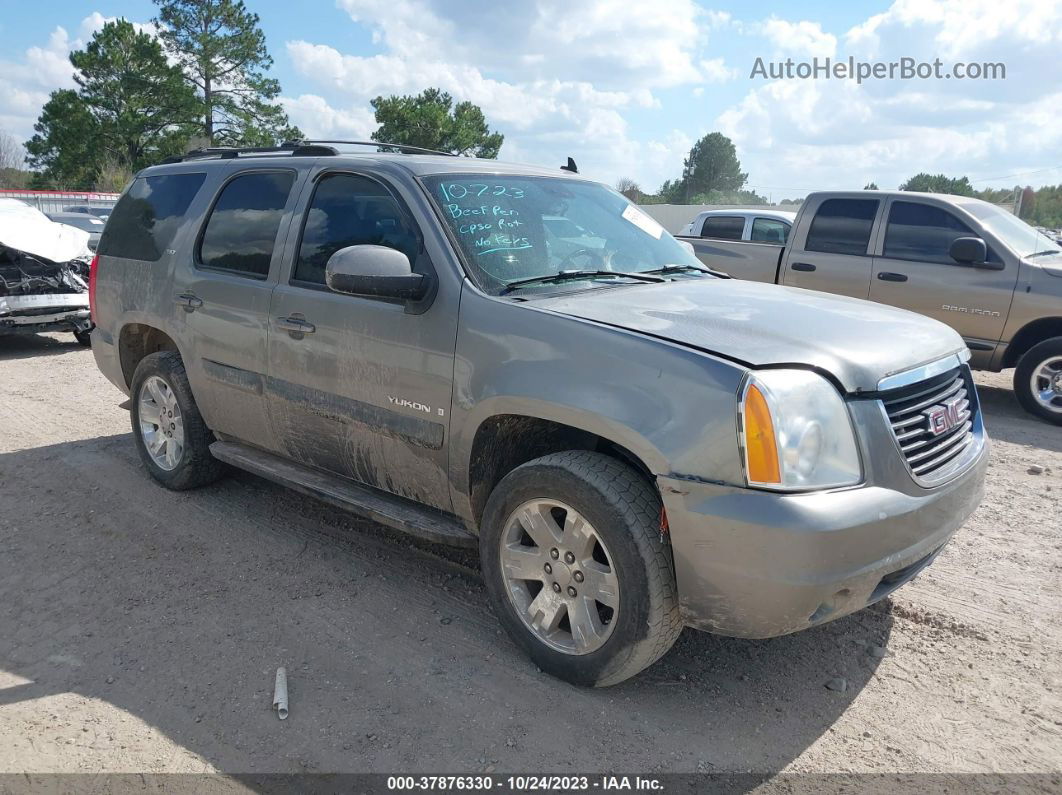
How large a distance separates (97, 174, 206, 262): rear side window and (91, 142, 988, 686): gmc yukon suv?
99mm

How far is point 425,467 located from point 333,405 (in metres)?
0.62

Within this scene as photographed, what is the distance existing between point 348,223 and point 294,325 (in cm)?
56

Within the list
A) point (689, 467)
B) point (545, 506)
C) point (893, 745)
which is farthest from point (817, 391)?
point (893, 745)

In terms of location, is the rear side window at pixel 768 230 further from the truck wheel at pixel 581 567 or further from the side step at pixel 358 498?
the truck wheel at pixel 581 567

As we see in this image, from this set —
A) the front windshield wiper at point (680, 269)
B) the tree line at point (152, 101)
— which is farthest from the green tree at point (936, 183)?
the front windshield wiper at point (680, 269)

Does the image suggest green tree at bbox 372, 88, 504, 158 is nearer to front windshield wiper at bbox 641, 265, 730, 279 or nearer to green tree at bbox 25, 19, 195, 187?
green tree at bbox 25, 19, 195, 187

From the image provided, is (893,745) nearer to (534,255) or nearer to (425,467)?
(425,467)

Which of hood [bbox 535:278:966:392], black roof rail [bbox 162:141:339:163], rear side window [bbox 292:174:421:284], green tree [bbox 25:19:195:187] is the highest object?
green tree [bbox 25:19:195:187]

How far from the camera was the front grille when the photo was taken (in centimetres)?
290

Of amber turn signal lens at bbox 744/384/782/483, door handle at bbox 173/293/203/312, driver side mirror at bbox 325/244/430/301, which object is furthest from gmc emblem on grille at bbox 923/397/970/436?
door handle at bbox 173/293/203/312

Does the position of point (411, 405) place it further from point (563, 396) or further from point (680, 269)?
point (680, 269)

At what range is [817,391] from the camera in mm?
2703

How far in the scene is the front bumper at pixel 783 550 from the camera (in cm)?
258

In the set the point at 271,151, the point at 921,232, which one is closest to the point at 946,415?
the point at 271,151
